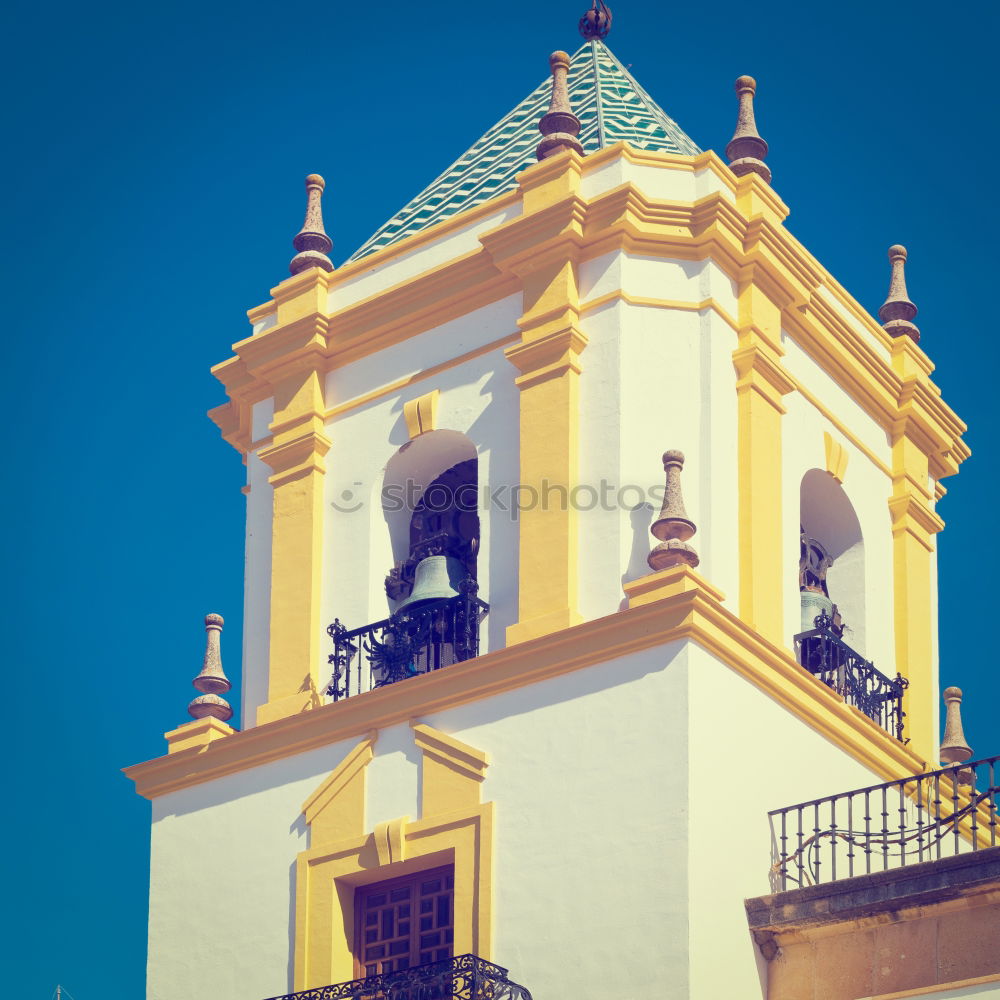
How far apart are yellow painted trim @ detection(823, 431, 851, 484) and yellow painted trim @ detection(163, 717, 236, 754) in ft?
17.5

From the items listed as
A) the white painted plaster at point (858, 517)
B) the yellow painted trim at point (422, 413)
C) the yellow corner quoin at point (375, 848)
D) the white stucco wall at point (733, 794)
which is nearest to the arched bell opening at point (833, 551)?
the white painted plaster at point (858, 517)

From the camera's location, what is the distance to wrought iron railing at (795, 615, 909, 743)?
24.0 m

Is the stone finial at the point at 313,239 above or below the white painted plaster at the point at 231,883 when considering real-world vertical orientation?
above

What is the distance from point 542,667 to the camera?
22.5 meters

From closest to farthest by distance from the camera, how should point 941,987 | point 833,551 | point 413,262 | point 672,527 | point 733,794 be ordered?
point 941,987
point 733,794
point 672,527
point 413,262
point 833,551

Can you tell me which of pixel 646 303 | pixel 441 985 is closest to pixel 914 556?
pixel 646 303

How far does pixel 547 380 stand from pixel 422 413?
141 cm

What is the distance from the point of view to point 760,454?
23.8m

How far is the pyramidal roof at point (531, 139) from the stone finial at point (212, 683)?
376 centimetres

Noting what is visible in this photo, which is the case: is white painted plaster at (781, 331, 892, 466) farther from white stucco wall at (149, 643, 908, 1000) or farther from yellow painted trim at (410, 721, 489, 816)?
yellow painted trim at (410, 721, 489, 816)

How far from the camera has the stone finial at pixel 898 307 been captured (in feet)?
88.6

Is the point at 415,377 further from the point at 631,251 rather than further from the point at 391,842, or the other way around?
the point at 391,842

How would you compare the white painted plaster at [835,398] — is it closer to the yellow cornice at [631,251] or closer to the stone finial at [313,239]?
the yellow cornice at [631,251]

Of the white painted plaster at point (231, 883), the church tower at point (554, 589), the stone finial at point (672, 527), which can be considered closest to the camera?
the church tower at point (554, 589)
